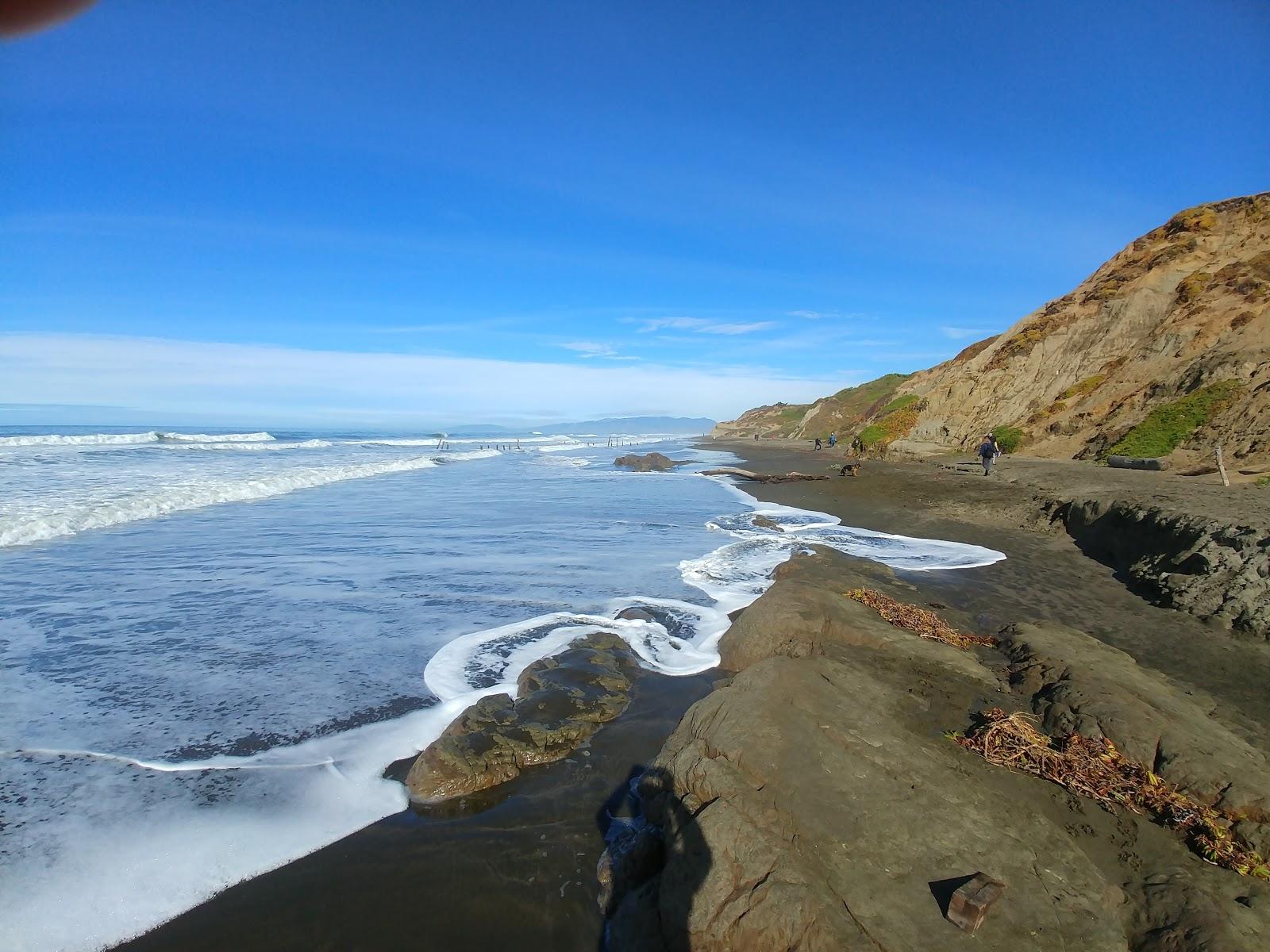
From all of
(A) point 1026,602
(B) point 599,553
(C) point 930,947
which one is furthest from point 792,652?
(B) point 599,553

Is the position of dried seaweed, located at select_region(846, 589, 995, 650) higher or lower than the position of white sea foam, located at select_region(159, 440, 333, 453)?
lower

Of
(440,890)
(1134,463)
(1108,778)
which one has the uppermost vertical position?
(1134,463)

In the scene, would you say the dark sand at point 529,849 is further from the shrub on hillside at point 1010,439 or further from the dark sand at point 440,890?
the shrub on hillside at point 1010,439

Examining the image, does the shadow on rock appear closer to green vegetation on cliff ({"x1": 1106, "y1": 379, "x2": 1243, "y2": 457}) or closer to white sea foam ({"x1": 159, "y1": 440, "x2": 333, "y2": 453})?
green vegetation on cliff ({"x1": 1106, "y1": 379, "x2": 1243, "y2": 457})

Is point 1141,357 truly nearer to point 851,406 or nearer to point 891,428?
point 891,428

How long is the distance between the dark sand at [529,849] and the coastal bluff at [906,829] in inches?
18.3

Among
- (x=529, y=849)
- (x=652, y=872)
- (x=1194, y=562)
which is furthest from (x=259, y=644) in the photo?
(x=1194, y=562)

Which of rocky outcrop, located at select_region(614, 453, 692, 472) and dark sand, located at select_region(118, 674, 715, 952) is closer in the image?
dark sand, located at select_region(118, 674, 715, 952)

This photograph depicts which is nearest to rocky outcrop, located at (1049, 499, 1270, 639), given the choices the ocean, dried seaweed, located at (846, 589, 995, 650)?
the ocean

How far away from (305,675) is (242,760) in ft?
6.02

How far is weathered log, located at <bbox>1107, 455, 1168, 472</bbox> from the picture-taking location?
59.7 feet

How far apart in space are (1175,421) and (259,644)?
26.8m

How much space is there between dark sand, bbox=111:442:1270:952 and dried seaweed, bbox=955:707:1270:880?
2.05 meters

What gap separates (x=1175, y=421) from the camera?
20203 millimetres
